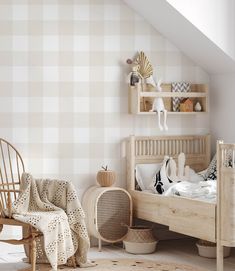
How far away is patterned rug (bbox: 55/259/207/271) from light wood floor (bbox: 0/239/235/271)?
163 millimetres

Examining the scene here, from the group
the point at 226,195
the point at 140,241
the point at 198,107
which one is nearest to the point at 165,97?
the point at 198,107

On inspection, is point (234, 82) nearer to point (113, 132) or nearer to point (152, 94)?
point (152, 94)

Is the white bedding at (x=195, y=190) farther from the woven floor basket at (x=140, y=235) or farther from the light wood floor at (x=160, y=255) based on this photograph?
the light wood floor at (x=160, y=255)

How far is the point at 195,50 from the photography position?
6.33 meters

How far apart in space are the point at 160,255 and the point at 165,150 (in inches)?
40.4

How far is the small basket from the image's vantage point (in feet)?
19.5

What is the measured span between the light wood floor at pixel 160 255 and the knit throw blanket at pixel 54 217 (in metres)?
0.30

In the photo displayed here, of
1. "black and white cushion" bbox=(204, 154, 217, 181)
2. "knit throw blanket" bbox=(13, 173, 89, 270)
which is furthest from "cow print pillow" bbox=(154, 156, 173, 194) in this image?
"knit throw blanket" bbox=(13, 173, 89, 270)

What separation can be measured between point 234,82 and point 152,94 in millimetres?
714

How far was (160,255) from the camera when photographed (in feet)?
19.5

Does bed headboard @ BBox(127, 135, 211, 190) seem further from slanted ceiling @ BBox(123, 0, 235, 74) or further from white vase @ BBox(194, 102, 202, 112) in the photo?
slanted ceiling @ BBox(123, 0, 235, 74)

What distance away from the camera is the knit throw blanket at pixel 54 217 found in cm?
502

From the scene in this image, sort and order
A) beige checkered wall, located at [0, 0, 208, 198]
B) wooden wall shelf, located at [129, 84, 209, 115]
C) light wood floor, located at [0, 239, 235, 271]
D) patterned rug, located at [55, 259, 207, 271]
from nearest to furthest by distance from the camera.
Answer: patterned rug, located at [55, 259, 207, 271], light wood floor, located at [0, 239, 235, 271], beige checkered wall, located at [0, 0, 208, 198], wooden wall shelf, located at [129, 84, 209, 115]

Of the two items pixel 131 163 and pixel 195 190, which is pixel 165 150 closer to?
pixel 131 163
